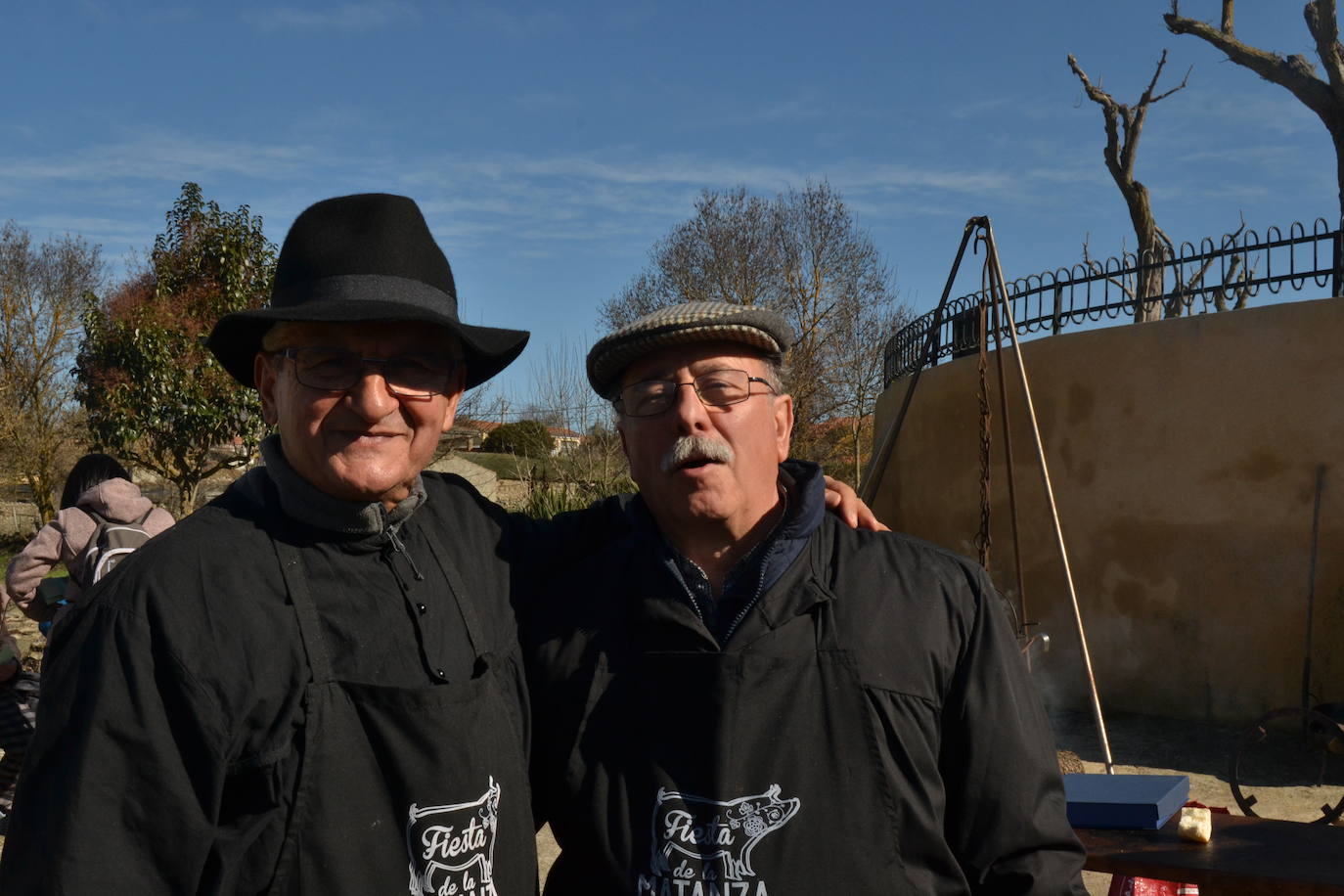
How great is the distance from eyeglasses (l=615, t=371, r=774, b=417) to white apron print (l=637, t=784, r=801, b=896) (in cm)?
70

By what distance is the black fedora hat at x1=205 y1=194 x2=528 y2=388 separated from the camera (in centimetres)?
173

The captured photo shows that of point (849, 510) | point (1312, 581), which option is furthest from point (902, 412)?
point (849, 510)

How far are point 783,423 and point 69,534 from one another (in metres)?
4.81

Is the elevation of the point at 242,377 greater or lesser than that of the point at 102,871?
greater

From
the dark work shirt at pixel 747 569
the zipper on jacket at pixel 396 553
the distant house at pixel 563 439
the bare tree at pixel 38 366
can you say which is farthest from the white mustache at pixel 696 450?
the bare tree at pixel 38 366

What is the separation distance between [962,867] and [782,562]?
0.58 m

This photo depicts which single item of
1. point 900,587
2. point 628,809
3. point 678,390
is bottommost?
point 628,809

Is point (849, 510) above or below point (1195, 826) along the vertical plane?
above

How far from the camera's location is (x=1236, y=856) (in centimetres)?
266

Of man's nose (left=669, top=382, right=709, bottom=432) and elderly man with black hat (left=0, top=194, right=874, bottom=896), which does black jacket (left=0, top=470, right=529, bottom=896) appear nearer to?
elderly man with black hat (left=0, top=194, right=874, bottom=896)

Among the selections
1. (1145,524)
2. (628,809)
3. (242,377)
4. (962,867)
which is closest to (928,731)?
(962,867)

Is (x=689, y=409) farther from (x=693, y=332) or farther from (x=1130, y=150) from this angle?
(x=1130, y=150)

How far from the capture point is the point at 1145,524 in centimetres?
713

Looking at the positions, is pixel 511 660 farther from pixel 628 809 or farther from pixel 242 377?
pixel 242 377
